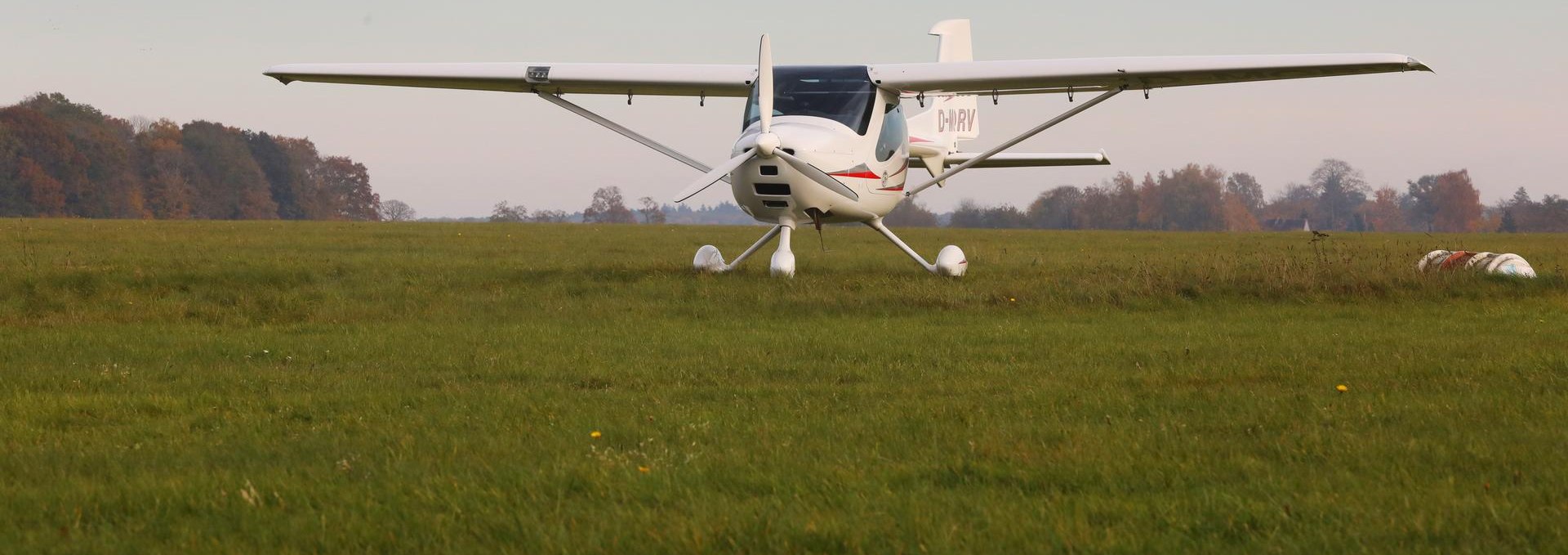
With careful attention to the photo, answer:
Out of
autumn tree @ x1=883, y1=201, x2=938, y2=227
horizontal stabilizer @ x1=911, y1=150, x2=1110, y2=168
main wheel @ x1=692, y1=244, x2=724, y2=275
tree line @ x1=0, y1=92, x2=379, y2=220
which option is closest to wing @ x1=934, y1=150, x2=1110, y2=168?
horizontal stabilizer @ x1=911, y1=150, x2=1110, y2=168

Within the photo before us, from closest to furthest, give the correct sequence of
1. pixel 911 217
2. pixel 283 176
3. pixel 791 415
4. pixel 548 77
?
pixel 791 415 → pixel 548 77 → pixel 911 217 → pixel 283 176

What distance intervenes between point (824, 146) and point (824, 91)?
111 centimetres

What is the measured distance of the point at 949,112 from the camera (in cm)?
2319

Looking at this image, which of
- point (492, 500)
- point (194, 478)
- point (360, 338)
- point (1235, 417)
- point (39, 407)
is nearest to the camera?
point (492, 500)

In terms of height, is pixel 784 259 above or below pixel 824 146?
below

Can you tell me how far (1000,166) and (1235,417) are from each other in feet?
50.9

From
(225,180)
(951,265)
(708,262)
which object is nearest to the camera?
(951,265)

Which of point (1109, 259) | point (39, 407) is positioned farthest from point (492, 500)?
point (1109, 259)

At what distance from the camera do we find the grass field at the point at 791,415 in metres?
4.40

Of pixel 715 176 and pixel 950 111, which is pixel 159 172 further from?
pixel 715 176

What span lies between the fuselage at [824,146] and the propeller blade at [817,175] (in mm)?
47

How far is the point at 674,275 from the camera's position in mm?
16297

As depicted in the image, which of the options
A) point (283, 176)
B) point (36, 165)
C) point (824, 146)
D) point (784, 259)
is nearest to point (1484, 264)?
point (824, 146)

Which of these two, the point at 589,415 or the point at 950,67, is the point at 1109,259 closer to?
the point at 950,67
